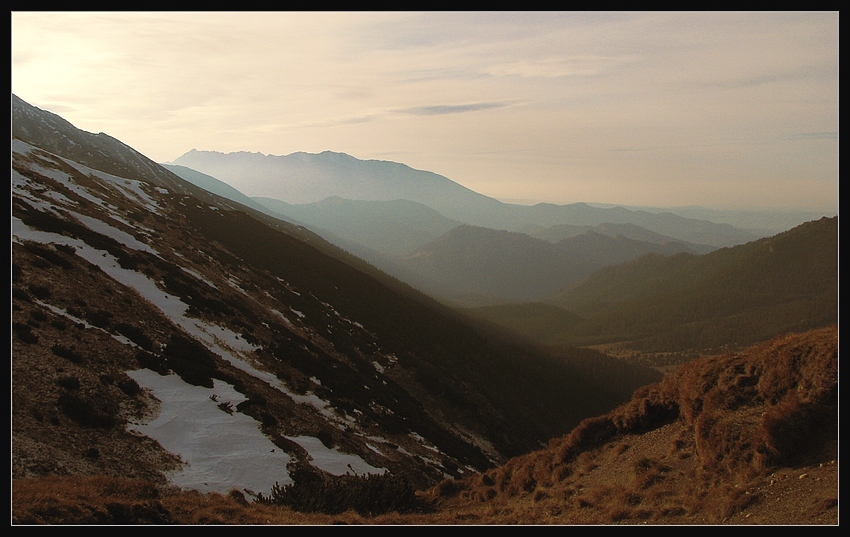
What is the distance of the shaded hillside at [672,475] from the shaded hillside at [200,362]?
10.9 ft

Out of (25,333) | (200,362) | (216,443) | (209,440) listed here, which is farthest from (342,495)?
(25,333)

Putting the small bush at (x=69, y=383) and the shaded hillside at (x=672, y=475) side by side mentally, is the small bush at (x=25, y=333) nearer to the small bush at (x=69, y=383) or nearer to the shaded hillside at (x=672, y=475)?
the small bush at (x=69, y=383)

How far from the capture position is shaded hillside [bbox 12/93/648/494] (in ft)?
53.3

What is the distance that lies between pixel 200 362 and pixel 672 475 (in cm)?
2223

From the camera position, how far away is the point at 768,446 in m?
12.3

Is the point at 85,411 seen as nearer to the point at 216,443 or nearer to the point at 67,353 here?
the point at 67,353

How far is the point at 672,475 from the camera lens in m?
14.2

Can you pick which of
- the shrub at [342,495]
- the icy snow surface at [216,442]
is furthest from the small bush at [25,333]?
the shrub at [342,495]

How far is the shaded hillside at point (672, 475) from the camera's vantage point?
11.1m

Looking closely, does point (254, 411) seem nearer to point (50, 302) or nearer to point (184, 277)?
point (50, 302)

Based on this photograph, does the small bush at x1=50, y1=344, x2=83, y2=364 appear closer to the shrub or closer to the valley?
the valley

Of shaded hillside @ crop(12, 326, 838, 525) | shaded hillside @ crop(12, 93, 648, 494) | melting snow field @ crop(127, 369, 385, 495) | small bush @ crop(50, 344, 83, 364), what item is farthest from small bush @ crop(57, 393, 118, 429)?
shaded hillside @ crop(12, 326, 838, 525)
